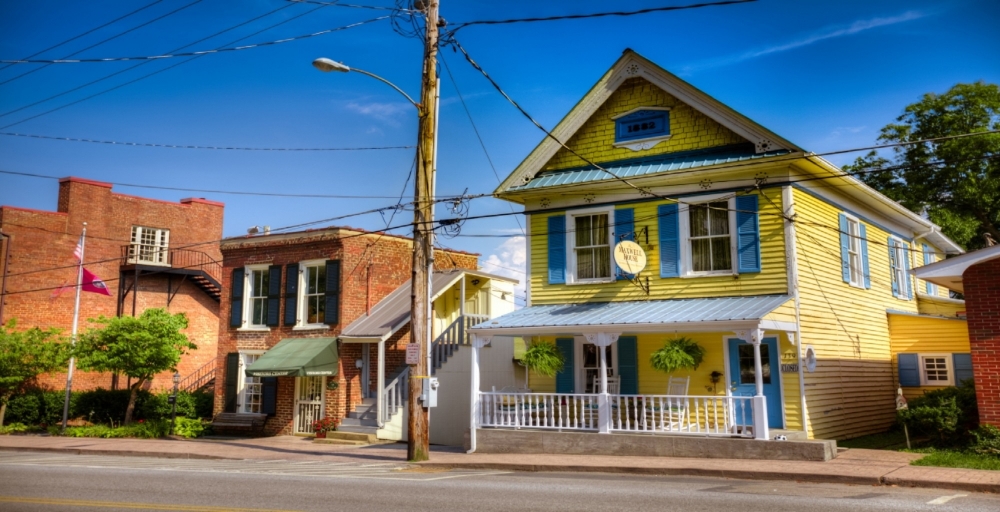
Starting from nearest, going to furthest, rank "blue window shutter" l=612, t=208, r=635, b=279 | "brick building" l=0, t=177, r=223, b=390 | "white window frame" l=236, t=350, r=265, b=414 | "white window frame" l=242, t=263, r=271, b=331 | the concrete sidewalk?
1. the concrete sidewalk
2. "blue window shutter" l=612, t=208, r=635, b=279
3. "white window frame" l=236, t=350, r=265, b=414
4. "white window frame" l=242, t=263, r=271, b=331
5. "brick building" l=0, t=177, r=223, b=390

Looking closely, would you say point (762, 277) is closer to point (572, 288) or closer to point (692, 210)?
point (692, 210)

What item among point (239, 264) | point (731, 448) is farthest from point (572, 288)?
point (239, 264)

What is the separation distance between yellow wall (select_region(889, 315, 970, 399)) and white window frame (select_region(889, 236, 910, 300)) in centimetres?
135

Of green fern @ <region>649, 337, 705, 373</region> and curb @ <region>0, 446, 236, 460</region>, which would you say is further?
curb @ <region>0, 446, 236, 460</region>

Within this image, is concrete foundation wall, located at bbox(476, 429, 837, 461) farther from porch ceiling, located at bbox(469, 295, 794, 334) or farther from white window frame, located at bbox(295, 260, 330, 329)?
white window frame, located at bbox(295, 260, 330, 329)

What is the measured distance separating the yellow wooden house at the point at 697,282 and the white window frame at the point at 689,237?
0.03 meters

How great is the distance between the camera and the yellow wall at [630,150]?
61.8ft

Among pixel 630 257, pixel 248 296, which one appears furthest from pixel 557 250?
pixel 248 296

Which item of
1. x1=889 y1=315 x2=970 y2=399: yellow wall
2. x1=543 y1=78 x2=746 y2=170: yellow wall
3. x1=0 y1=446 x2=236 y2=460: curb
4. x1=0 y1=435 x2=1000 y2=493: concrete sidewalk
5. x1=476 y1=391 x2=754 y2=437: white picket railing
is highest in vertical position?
x1=543 y1=78 x2=746 y2=170: yellow wall

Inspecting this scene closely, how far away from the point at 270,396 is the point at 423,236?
11762 mm

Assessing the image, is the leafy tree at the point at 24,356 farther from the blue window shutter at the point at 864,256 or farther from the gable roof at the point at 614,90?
the blue window shutter at the point at 864,256

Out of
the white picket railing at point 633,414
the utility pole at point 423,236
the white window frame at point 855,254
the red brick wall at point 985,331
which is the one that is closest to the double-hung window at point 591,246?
the white picket railing at point 633,414

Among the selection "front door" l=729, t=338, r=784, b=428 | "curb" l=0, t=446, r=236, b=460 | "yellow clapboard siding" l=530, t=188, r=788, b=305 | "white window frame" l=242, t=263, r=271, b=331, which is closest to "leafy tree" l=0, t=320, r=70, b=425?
"curb" l=0, t=446, r=236, b=460

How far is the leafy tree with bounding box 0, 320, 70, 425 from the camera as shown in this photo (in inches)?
1105
